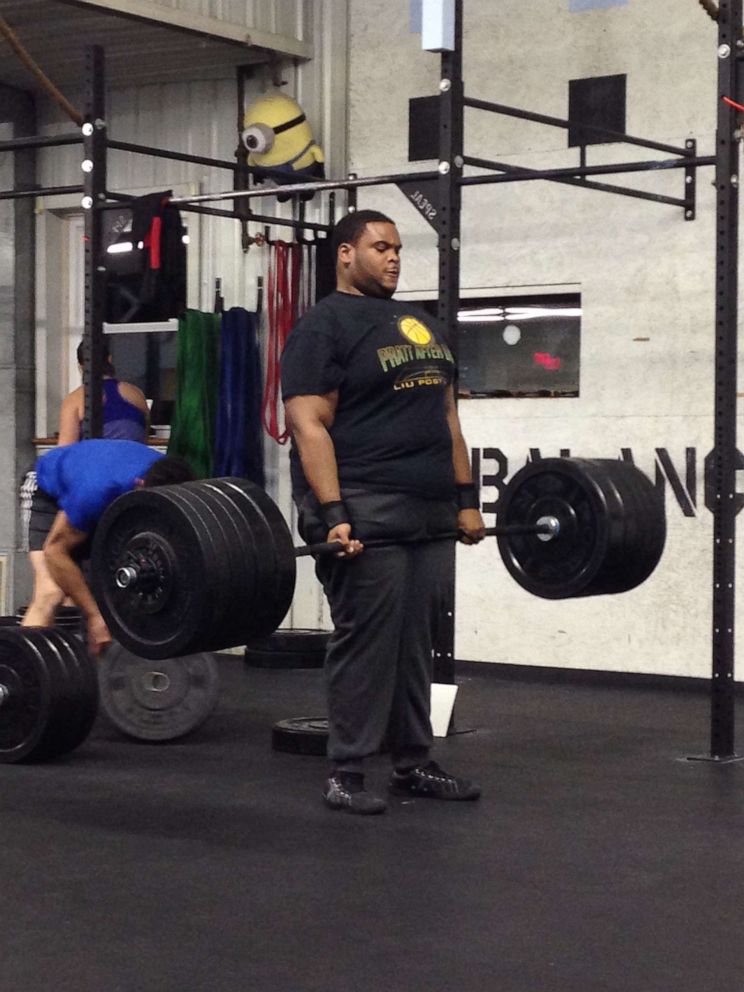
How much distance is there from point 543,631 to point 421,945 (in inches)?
150

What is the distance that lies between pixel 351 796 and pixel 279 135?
144 inches

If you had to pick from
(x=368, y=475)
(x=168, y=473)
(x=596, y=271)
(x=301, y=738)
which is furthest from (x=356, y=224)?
(x=596, y=271)

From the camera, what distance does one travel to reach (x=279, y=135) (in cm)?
678

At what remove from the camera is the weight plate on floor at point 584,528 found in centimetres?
431

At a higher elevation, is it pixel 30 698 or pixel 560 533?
pixel 560 533

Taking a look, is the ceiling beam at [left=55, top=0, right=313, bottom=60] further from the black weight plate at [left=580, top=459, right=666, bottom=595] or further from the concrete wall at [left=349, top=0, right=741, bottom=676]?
the black weight plate at [left=580, top=459, right=666, bottom=595]

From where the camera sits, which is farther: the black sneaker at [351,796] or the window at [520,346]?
the window at [520,346]

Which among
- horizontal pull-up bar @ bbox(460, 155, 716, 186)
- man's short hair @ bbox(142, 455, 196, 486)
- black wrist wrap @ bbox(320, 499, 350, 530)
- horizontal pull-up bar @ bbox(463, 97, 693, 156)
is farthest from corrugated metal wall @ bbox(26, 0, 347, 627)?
black wrist wrap @ bbox(320, 499, 350, 530)

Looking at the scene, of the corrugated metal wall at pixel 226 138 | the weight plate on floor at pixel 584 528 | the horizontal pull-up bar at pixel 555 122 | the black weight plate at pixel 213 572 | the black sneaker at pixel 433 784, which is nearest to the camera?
the black weight plate at pixel 213 572

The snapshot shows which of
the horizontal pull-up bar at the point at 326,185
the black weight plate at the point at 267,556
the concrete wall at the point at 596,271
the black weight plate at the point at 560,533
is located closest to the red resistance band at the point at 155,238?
the horizontal pull-up bar at the point at 326,185

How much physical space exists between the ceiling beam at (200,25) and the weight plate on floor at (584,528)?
8.84 ft

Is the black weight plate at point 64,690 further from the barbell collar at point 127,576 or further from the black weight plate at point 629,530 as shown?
the black weight plate at point 629,530

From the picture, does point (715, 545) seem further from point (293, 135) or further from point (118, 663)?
point (293, 135)

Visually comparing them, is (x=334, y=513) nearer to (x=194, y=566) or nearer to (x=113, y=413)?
(x=194, y=566)
